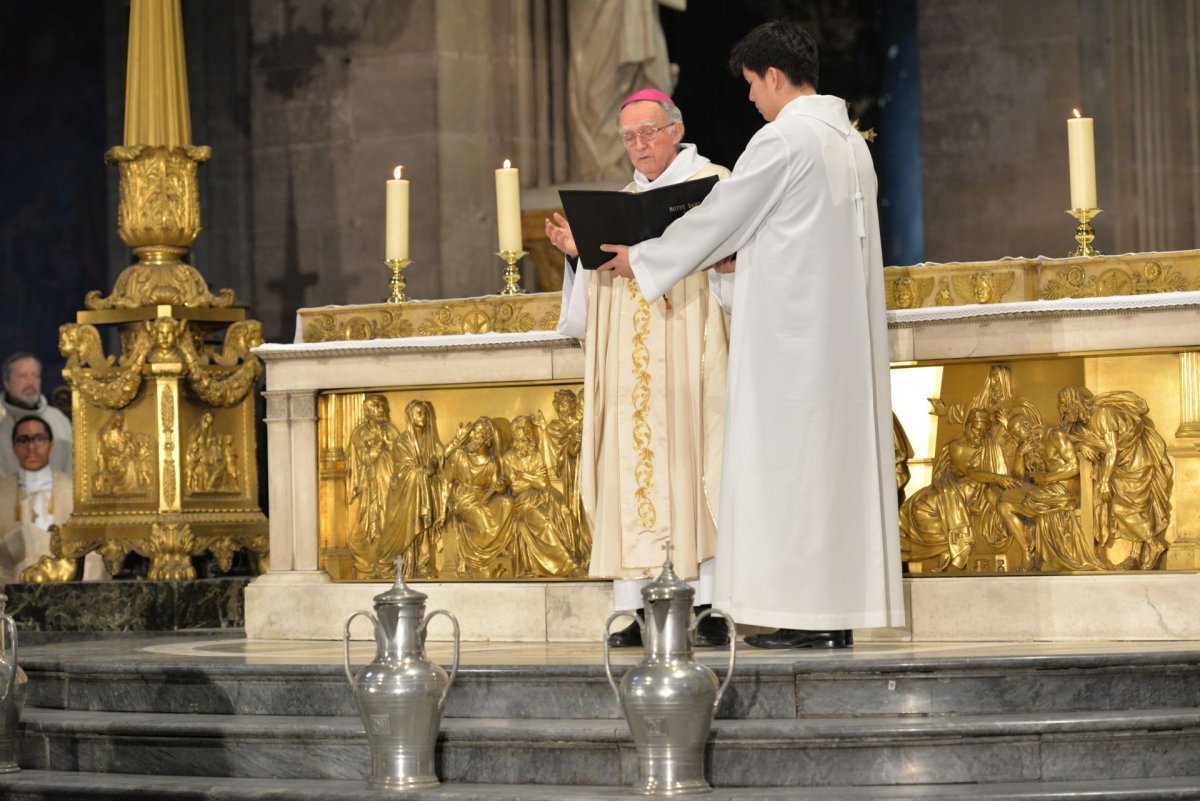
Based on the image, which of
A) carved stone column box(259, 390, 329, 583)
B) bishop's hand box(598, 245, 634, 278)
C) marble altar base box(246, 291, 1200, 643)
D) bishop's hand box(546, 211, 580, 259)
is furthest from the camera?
carved stone column box(259, 390, 329, 583)

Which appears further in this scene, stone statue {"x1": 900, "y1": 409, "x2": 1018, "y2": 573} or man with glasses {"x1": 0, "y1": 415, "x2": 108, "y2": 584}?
man with glasses {"x1": 0, "y1": 415, "x2": 108, "y2": 584}

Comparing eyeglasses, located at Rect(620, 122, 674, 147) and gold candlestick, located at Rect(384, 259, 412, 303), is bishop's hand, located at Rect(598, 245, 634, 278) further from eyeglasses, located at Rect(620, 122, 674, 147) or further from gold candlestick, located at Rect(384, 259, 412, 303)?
gold candlestick, located at Rect(384, 259, 412, 303)

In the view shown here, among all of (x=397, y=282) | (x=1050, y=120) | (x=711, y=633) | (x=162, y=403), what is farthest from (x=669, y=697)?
(x=1050, y=120)

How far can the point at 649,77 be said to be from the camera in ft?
35.1

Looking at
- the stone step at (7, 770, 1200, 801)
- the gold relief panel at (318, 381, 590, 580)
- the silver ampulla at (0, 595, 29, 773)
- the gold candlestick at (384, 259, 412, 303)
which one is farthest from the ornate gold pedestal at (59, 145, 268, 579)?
the stone step at (7, 770, 1200, 801)

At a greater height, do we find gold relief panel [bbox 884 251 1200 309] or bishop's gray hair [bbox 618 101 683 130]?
bishop's gray hair [bbox 618 101 683 130]

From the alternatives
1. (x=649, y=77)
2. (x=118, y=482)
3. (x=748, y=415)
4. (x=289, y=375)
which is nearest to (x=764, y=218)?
(x=748, y=415)

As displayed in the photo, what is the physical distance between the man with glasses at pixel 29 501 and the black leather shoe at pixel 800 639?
16.2 ft

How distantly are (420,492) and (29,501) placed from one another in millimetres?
3355

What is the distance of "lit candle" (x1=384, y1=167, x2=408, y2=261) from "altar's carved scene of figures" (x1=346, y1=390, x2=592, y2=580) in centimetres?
56

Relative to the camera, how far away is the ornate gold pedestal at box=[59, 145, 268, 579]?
29.8ft

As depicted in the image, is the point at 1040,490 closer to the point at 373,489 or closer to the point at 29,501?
the point at 373,489

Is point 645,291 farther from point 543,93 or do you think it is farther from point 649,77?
point 543,93

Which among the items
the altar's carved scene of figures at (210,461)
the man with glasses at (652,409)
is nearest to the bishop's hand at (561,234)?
the man with glasses at (652,409)
